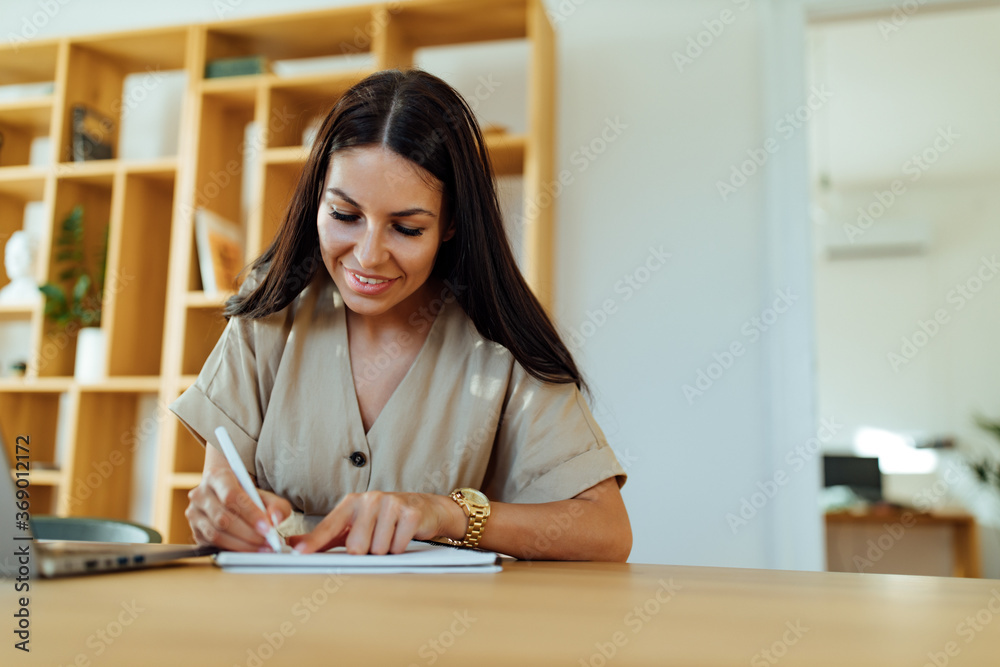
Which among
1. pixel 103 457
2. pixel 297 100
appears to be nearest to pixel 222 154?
pixel 297 100

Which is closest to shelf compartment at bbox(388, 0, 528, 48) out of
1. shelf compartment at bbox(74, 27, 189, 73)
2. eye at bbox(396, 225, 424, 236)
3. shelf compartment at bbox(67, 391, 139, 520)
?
shelf compartment at bbox(74, 27, 189, 73)

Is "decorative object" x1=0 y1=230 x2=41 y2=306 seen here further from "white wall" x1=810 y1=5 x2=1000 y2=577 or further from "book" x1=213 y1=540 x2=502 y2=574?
"white wall" x1=810 y1=5 x2=1000 y2=577

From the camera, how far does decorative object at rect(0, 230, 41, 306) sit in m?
3.04

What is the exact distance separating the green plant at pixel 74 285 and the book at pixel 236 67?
2.41ft

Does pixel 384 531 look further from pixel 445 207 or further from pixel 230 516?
pixel 445 207

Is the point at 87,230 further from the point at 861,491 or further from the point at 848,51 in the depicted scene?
the point at 861,491

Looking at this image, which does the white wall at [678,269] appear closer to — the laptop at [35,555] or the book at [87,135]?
the book at [87,135]

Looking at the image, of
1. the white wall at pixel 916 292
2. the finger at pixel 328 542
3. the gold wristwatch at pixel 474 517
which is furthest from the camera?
the white wall at pixel 916 292

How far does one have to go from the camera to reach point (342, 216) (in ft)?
4.35

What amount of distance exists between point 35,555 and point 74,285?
2656mm

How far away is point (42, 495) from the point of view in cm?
310

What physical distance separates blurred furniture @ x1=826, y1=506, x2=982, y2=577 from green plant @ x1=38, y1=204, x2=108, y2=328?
3940 mm

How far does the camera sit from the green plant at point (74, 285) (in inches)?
115

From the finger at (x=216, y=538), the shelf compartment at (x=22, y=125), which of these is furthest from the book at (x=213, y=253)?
the finger at (x=216, y=538)
